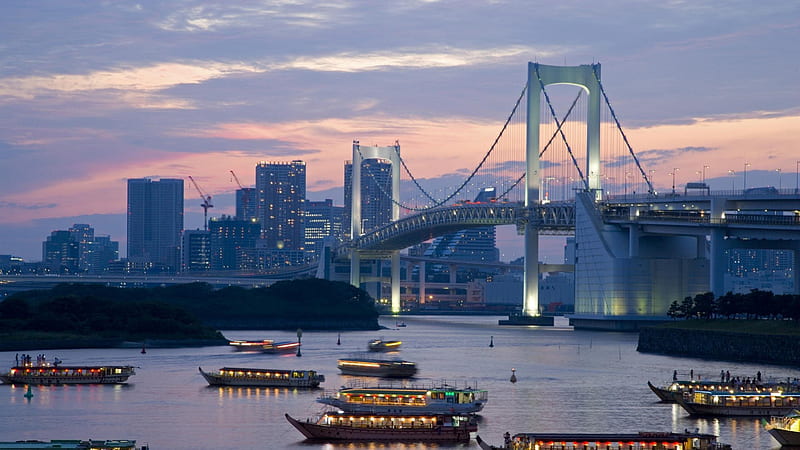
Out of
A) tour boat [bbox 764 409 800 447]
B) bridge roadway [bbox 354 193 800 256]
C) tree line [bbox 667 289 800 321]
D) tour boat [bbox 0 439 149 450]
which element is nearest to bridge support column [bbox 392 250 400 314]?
bridge roadway [bbox 354 193 800 256]

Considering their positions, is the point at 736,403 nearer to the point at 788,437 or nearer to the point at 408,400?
the point at 788,437

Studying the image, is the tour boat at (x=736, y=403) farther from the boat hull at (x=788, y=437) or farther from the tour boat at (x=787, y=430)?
the boat hull at (x=788, y=437)

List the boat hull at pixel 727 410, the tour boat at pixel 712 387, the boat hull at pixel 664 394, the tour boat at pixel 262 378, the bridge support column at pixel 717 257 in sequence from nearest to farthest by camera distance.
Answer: the boat hull at pixel 727 410
the tour boat at pixel 712 387
the boat hull at pixel 664 394
the tour boat at pixel 262 378
the bridge support column at pixel 717 257

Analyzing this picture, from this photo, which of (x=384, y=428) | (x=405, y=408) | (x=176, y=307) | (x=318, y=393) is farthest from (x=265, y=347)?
(x=384, y=428)

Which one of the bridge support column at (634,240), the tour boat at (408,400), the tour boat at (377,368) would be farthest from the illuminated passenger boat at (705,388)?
the bridge support column at (634,240)

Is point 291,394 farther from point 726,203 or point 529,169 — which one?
point 529,169

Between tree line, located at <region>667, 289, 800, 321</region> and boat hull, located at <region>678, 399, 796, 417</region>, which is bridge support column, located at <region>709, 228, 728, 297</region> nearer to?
tree line, located at <region>667, 289, 800, 321</region>
